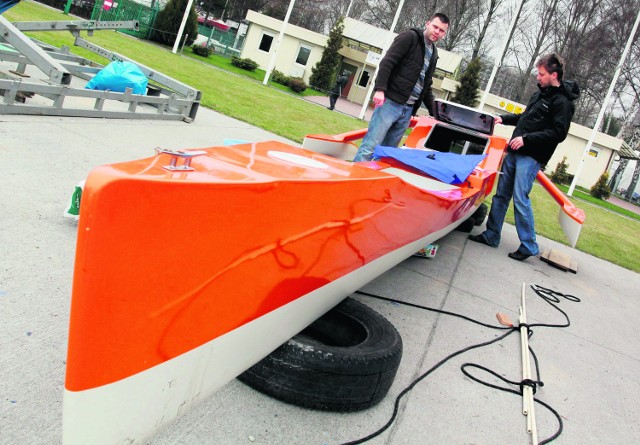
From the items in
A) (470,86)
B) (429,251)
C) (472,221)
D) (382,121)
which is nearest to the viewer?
(429,251)

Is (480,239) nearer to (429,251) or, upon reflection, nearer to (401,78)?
(429,251)

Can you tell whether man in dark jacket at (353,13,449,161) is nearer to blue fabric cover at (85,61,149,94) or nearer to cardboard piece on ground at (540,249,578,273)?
cardboard piece on ground at (540,249,578,273)

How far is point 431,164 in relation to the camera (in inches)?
183

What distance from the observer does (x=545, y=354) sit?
147 inches

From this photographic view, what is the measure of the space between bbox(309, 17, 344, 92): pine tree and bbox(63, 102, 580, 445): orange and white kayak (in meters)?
32.5

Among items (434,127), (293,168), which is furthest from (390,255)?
(434,127)

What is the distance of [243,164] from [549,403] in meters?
2.34

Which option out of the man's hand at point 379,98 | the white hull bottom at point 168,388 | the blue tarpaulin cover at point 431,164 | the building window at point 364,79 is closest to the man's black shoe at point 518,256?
the blue tarpaulin cover at point 431,164

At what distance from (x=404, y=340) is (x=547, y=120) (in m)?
3.72

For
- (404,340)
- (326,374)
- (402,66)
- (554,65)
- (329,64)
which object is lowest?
(404,340)

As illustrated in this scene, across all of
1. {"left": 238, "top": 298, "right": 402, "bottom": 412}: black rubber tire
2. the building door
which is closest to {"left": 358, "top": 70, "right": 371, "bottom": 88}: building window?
the building door

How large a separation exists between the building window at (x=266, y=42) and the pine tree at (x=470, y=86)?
46.3 feet

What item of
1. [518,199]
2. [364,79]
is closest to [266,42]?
[364,79]

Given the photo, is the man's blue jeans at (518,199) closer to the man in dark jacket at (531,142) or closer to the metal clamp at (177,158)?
the man in dark jacket at (531,142)
